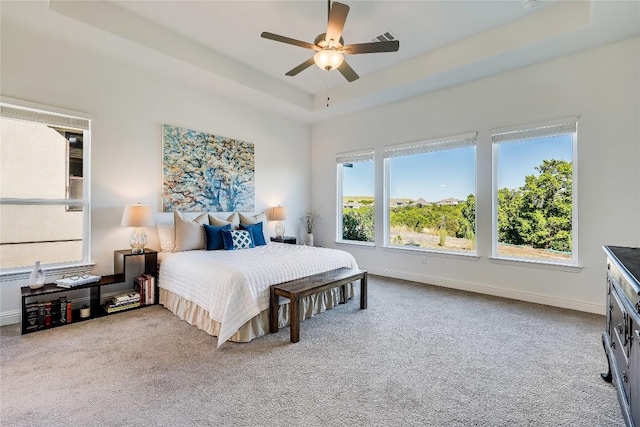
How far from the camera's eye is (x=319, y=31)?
11.8 feet

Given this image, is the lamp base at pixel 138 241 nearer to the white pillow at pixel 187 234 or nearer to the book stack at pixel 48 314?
the white pillow at pixel 187 234

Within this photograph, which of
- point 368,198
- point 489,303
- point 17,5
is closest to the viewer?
point 17,5

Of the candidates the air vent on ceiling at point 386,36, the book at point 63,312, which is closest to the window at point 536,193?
the air vent on ceiling at point 386,36

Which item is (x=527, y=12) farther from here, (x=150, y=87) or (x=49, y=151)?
(x=49, y=151)

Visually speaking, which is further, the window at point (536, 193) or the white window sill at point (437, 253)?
the white window sill at point (437, 253)

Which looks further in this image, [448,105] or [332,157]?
[332,157]

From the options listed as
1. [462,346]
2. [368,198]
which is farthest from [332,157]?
[462,346]

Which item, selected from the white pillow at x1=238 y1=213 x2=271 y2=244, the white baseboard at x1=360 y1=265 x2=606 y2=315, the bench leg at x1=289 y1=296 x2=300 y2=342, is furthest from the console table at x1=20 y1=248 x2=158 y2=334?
the white baseboard at x1=360 y1=265 x2=606 y2=315

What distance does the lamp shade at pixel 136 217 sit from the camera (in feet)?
11.8

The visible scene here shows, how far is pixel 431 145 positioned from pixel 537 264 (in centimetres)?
225

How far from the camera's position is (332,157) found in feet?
20.1

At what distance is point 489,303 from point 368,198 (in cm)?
271

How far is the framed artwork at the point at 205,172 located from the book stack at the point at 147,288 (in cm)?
106

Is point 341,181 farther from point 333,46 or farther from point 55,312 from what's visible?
point 55,312
